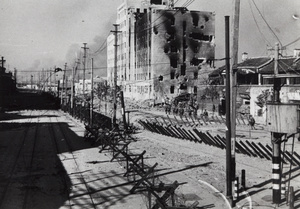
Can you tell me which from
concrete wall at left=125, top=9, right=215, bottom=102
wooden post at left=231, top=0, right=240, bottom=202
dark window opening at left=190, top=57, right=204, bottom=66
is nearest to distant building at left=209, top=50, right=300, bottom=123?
dark window opening at left=190, top=57, right=204, bottom=66

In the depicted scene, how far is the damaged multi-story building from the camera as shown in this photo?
246ft

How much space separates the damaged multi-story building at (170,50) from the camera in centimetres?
7506

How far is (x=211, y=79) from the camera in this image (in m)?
59.3

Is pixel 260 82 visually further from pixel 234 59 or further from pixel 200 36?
pixel 200 36

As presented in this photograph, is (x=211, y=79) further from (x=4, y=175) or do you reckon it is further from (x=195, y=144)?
(x=4, y=175)

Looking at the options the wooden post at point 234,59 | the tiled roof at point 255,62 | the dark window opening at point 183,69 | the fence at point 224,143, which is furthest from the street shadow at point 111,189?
the dark window opening at point 183,69

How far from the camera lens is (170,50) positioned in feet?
254

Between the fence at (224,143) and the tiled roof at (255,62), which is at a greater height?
the tiled roof at (255,62)

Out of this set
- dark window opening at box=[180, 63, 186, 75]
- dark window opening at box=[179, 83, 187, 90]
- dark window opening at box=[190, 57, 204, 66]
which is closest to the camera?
dark window opening at box=[190, 57, 204, 66]

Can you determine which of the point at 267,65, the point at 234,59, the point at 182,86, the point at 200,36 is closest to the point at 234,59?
the point at 234,59

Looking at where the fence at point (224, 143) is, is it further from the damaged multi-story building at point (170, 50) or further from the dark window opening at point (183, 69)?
the dark window opening at point (183, 69)

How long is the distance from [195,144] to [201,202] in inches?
515

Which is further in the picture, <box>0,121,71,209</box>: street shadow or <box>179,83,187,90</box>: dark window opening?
<box>179,83,187,90</box>: dark window opening

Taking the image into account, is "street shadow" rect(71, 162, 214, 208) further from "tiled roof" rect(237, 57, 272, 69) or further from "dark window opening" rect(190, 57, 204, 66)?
"dark window opening" rect(190, 57, 204, 66)
